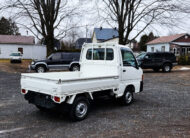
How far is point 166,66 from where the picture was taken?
59.9ft

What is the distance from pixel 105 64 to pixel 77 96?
190cm

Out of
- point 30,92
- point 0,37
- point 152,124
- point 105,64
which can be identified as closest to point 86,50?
point 105,64

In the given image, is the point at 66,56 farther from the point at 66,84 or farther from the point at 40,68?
the point at 66,84

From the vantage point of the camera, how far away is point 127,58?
6.54 meters

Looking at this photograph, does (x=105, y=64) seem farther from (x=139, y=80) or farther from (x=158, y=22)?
(x=158, y=22)

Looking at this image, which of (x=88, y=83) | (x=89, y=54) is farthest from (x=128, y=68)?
(x=88, y=83)

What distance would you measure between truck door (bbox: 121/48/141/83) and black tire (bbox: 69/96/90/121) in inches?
67.1

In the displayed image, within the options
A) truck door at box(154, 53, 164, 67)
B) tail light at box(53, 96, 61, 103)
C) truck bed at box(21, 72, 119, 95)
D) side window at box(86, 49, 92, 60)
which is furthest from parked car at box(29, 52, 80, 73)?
tail light at box(53, 96, 61, 103)

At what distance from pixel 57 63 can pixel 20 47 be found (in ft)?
73.5

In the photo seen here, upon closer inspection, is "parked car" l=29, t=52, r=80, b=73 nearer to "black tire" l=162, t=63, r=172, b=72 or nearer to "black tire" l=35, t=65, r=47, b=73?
"black tire" l=35, t=65, r=47, b=73

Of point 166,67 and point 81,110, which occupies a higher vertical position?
point 166,67

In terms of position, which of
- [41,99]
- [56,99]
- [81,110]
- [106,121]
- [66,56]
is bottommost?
[106,121]

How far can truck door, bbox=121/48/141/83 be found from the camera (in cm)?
628

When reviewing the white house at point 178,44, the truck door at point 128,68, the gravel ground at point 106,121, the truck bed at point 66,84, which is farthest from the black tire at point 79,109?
the white house at point 178,44
